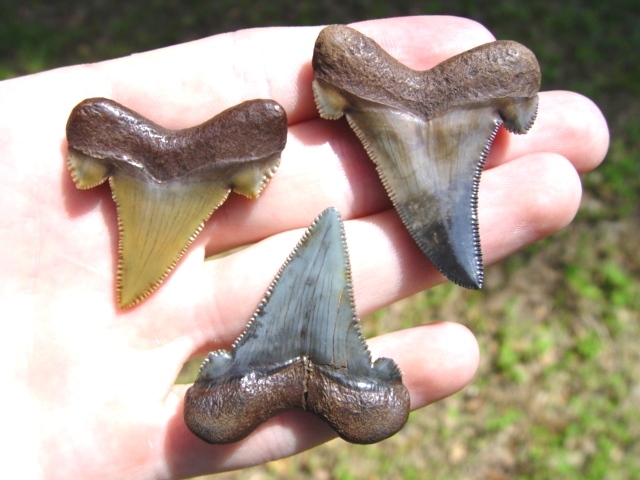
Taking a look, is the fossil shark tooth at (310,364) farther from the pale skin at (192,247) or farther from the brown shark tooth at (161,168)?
the brown shark tooth at (161,168)

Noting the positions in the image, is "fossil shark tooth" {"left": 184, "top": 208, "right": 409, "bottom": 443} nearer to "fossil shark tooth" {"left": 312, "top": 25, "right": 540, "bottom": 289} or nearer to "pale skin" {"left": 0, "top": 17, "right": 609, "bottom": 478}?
"pale skin" {"left": 0, "top": 17, "right": 609, "bottom": 478}

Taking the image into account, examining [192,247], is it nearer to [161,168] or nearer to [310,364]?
[161,168]

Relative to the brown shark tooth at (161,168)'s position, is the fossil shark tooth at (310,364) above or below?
below

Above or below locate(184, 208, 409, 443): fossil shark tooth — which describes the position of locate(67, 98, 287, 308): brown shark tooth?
above

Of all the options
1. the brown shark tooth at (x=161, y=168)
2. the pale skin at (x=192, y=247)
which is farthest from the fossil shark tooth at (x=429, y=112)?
the brown shark tooth at (x=161, y=168)

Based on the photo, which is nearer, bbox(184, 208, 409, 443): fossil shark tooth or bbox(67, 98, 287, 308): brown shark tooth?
bbox(184, 208, 409, 443): fossil shark tooth

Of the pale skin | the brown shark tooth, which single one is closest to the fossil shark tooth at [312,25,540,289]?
the pale skin

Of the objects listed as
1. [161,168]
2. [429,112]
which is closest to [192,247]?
[161,168]
